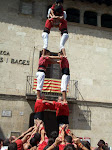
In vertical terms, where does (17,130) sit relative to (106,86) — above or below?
below

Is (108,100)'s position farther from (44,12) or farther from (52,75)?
(44,12)

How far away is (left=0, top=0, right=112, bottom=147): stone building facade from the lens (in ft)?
45.0

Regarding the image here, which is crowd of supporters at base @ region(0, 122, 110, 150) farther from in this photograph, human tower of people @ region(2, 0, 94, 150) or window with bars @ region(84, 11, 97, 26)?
window with bars @ region(84, 11, 97, 26)

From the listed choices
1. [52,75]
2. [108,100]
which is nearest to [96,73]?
[108,100]

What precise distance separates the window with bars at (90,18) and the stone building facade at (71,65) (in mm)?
318

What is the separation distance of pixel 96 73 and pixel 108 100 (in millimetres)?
2164

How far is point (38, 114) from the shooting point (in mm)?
6992

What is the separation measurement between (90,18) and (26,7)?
17.0ft

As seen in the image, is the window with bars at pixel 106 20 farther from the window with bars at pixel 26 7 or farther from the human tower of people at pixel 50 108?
the human tower of people at pixel 50 108

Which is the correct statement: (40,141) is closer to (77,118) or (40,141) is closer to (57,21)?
A: (57,21)

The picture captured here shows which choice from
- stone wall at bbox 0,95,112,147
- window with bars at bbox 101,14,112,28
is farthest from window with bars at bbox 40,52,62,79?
window with bars at bbox 101,14,112,28

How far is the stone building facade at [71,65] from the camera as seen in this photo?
13.7m

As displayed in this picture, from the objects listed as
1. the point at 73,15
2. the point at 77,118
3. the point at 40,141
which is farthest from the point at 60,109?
the point at 73,15

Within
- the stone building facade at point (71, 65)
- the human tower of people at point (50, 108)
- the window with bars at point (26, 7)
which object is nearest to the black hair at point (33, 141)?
the human tower of people at point (50, 108)
